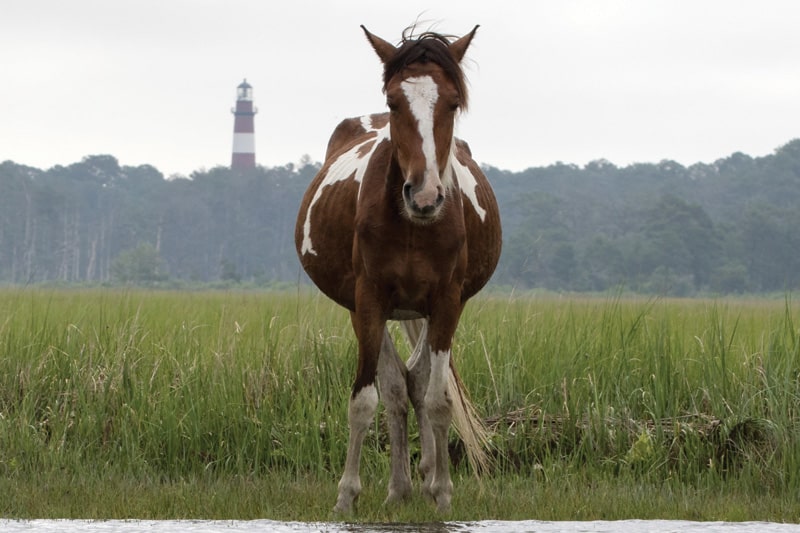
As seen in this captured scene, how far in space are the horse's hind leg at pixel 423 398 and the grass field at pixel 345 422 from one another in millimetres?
171

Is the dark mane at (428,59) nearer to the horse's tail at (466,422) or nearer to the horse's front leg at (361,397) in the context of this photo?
the horse's front leg at (361,397)

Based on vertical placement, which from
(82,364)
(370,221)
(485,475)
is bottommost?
(485,475)

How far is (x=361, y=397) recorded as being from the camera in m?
6.29

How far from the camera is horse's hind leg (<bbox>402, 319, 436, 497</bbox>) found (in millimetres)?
6676

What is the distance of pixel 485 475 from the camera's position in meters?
7.51

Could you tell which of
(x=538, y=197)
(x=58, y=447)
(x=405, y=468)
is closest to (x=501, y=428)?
(x=405, y=468)

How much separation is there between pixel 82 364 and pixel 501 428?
10.2ft

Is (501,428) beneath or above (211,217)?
beneath

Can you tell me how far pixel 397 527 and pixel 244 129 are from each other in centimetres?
11196

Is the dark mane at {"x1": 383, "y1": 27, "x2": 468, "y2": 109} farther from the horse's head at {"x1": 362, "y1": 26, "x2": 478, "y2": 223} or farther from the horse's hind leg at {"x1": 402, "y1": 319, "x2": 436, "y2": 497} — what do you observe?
the horse's hind leg at {"x1": 402, "y1": 319, "x2": 436, "y2": 497}

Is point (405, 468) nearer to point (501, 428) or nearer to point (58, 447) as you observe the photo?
point (501, 428)

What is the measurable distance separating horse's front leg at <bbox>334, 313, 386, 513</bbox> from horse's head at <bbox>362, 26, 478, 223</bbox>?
2.54ft

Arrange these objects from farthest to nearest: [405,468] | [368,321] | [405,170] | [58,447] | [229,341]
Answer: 1. [229,341]
2. [58,447]
3. [405,468]
4. [368,321]
5. [405,170]

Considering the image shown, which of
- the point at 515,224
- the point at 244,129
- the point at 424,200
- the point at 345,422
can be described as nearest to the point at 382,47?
the point at 424,200
